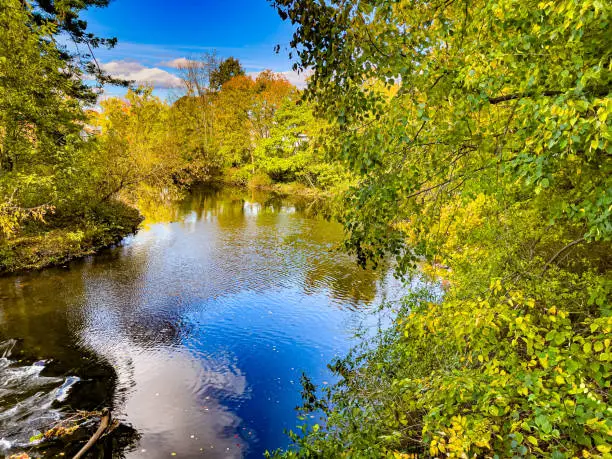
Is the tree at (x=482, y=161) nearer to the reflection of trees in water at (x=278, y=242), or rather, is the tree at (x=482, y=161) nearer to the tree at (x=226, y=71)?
the reflection of trees in water at (x=278, y=242)

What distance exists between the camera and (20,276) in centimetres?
1766

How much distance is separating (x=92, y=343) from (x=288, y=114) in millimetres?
37429

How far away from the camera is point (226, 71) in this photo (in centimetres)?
6091

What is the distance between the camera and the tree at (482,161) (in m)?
2.88

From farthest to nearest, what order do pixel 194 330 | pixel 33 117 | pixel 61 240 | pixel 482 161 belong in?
pixel 61 240 < pixel 33 117 < pixel 194 330 < pixel 482 161

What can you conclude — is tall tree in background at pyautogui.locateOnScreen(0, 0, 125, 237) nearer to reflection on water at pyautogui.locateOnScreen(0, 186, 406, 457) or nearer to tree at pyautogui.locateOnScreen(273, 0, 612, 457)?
reflection on water at pyautogui.locateOnScreen(0, 186, 406, 457)

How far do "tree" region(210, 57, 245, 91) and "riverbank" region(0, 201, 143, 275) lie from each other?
42.4 metres

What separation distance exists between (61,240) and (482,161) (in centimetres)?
2193

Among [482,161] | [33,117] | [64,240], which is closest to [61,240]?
[64,240]

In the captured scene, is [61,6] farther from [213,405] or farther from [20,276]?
[213,405]

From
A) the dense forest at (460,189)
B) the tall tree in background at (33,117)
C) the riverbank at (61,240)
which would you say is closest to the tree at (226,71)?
the riverbank at (61,240)

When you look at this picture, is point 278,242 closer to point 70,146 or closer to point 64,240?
point 64,240

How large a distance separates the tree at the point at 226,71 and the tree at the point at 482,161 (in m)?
61.6

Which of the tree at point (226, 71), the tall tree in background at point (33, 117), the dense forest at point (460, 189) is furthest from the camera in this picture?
the tree at point (226, 71)
